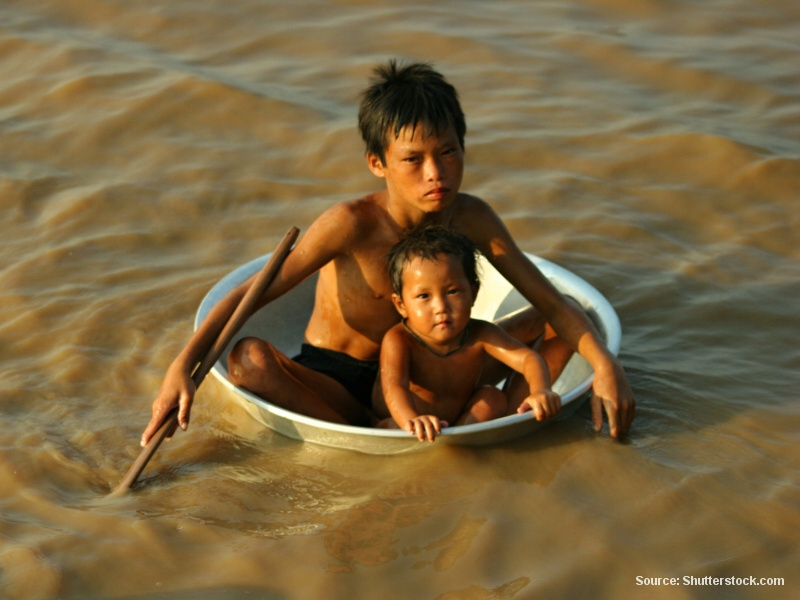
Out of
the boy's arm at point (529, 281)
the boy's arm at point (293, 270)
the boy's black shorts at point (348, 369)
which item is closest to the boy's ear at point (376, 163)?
the boy's arm at point (293, 270)

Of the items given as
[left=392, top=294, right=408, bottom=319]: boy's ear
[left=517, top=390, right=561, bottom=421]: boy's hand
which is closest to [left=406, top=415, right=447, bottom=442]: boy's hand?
[left=517, top=390, right=561, bottom=421]: boy's hand

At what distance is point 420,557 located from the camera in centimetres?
229

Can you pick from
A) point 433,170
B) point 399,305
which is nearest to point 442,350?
point 399,305

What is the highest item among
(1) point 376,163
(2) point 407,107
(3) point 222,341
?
(2) point 407,107

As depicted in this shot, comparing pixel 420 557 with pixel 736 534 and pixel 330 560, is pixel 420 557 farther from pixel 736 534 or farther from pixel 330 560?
pixel 736 534

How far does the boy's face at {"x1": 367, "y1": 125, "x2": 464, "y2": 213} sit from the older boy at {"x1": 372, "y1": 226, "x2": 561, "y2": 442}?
98 millimetres

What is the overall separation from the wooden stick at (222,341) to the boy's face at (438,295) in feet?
1.26

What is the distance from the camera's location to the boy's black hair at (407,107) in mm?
2623

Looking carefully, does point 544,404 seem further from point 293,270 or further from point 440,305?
point 293,270

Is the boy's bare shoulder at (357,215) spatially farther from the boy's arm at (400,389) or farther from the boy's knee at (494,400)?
the boy's knee at (494,400)

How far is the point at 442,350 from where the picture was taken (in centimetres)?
278

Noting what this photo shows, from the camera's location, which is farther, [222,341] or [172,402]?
[222,341]

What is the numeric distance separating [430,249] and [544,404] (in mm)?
517

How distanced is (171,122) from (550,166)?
1.90m
